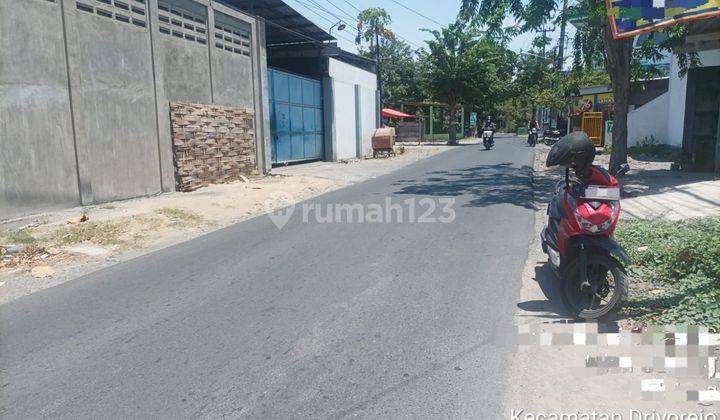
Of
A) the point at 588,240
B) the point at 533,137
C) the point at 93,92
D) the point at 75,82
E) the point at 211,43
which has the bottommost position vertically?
the point at 588,240

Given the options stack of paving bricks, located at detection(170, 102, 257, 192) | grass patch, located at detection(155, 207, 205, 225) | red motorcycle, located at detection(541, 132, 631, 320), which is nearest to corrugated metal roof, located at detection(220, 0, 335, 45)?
stack of paving bricks, located at detection(170, 102, 257, 192)

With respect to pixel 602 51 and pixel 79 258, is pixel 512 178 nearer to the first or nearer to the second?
pixel 602 51

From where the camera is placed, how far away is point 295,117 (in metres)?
22.6

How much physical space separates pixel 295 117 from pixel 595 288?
19.2 meters

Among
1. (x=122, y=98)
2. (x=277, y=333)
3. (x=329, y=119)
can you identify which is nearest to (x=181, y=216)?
(x=122, y=98)

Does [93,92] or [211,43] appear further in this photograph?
[211,43]

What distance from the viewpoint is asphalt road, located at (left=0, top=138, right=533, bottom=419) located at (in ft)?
10.9

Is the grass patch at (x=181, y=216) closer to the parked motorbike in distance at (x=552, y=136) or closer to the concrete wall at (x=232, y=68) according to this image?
the concrete wall at (x=232, y=68)

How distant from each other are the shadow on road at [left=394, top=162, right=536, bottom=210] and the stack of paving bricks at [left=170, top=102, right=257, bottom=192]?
513 centimetres

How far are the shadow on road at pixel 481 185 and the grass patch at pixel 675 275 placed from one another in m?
4.17

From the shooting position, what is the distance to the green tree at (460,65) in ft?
121

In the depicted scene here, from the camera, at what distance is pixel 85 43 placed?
10.9 metres

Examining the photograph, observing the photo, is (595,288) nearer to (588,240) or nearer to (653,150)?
(588,240)

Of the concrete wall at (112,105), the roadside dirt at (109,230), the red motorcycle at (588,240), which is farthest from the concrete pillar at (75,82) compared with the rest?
the red motorcycle at (588,240)
